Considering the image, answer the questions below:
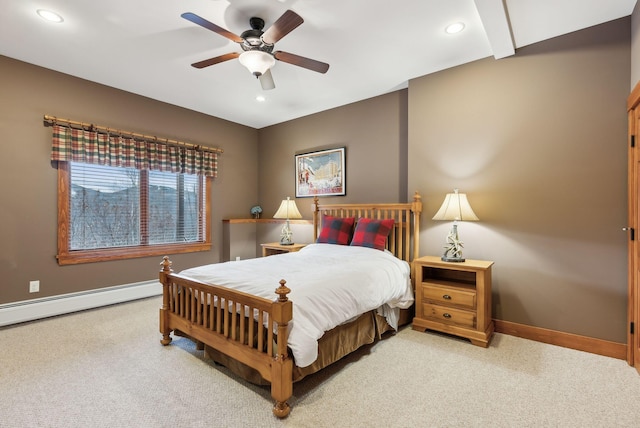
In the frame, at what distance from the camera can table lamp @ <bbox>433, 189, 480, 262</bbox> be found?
9.77 ft

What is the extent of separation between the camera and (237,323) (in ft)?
7.36

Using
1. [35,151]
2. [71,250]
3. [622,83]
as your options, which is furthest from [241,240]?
[622,83]

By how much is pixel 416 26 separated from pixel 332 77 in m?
1.22

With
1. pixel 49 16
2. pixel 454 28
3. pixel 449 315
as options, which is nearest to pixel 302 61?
pixel 454 28

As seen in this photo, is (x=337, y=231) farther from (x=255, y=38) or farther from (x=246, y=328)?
(x=255, y=38)

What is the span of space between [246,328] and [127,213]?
10.2ft

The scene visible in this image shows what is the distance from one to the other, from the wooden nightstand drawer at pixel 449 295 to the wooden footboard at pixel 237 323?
5.75 ft

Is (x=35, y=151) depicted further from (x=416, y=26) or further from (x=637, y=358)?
(x=637, y=358)

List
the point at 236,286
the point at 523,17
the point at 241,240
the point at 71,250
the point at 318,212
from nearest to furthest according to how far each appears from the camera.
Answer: the point at 236,286 < the point at 523,17 < the point at 71,250 < the point at 318,212 < the point at 241,240

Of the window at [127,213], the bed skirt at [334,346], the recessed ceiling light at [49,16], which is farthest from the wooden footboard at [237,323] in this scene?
the recessed ceiling light at [49,16]

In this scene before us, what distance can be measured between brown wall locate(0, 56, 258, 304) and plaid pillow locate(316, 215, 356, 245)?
2579 mm

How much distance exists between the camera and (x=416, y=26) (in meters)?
2.64

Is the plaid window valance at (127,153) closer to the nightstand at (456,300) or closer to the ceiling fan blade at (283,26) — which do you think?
the ceiling fan blade at (283,26)

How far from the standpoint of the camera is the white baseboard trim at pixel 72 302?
327cm
